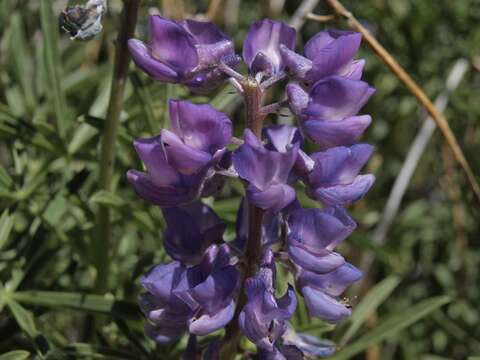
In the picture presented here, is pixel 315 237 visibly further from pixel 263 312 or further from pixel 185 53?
pixel 185 53

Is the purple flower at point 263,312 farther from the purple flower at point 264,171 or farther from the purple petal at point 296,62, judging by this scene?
the purple petal at point 296,62

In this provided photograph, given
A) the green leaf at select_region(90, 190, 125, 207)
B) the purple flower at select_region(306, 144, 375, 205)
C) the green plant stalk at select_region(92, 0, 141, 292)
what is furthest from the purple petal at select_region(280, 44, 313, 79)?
the green leaf at select_region(90, 190, 125, 207)

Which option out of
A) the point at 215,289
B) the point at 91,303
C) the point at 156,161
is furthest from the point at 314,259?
the point at 91,303

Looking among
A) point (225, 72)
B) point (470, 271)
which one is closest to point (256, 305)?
point (225, 72)

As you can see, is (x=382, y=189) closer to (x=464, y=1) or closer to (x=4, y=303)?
(x=464, y=1)

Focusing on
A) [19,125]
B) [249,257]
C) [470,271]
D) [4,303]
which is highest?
[249,257]

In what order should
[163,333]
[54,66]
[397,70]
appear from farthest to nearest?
[397,70], [54,66], [163,333]
